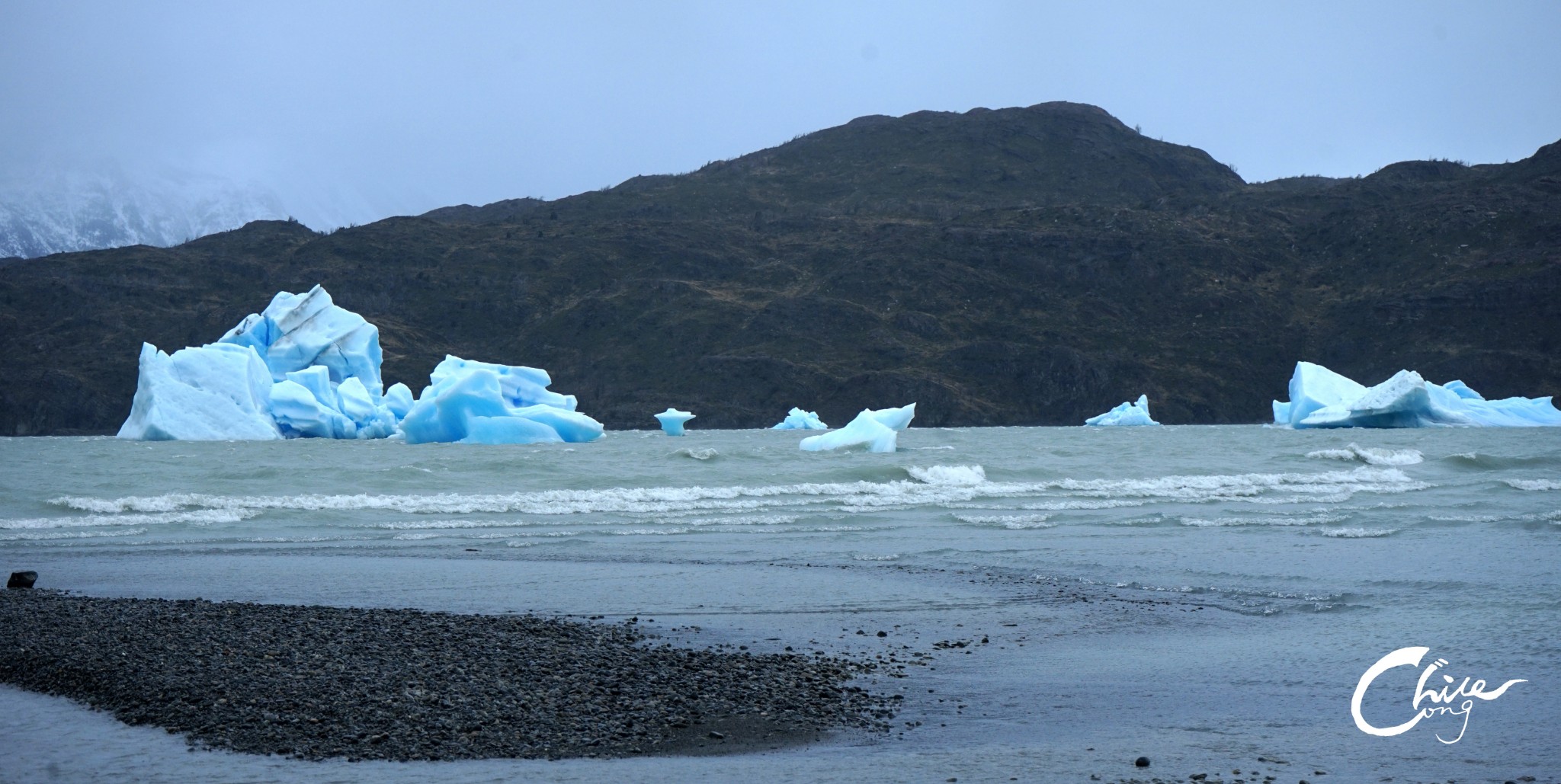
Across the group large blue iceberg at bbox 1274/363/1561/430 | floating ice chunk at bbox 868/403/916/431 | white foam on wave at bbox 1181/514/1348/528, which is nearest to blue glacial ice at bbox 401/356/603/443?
floating ice chunk at bbox 868/403/916/431

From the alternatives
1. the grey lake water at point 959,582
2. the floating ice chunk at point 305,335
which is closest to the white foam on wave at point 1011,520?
the grey lake water at point 959,582

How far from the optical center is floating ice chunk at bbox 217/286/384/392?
154 feet

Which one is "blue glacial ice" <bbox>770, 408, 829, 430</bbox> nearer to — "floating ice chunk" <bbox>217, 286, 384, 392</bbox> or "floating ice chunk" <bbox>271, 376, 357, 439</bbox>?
"floating ice chunk" <bbox>217, 286, 384, 392</bbox>

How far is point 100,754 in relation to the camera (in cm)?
506

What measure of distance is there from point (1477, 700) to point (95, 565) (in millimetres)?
11286

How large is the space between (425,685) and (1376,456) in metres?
24.4

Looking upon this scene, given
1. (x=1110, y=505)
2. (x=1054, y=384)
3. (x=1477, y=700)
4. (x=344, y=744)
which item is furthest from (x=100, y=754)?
(x=1054, y=384)

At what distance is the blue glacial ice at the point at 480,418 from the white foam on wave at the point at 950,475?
55.7ft

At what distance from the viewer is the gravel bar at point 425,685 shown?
5402 mm

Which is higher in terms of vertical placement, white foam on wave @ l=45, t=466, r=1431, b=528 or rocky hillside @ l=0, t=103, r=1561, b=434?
rocky hillside @ l=0, t=103, r=1561, b=434

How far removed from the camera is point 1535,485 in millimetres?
19906

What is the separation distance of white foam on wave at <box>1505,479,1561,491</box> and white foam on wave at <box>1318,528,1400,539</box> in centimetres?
724

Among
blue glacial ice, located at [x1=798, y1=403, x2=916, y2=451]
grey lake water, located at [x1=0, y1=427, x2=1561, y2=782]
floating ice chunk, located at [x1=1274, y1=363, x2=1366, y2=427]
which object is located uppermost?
floating ice chunk, located at [x1=1274, y1=363, x2=1366, y2=427]

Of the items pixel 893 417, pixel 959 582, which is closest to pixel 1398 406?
pixel 893 417
